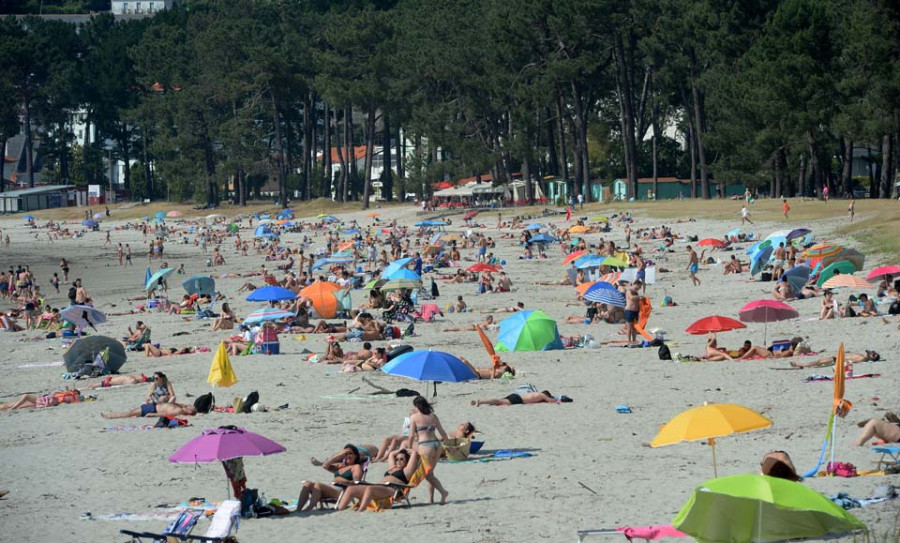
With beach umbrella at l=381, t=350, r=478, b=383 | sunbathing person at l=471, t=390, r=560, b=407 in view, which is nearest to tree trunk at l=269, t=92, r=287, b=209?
sunbathing person at l=471, t=390, r=560, b=407

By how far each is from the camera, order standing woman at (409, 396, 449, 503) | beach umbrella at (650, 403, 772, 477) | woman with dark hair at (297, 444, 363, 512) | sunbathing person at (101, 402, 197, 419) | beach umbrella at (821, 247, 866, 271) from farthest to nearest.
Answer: beach umbrella at (821, 247, 866, 271)
sunbathing person at (101, 402, 197, 419)
standing woman at (409, 396, 449, 503)
woman with dark hair at (297, 444, 363, 512)
beach umbrella at (650, 403, 772, 477)

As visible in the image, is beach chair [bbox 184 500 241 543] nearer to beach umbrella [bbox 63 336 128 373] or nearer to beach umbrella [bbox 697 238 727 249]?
beach umbrella [bbox 63 336 128 373]

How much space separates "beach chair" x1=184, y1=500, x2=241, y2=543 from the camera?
9.14m

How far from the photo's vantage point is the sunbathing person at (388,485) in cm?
1089

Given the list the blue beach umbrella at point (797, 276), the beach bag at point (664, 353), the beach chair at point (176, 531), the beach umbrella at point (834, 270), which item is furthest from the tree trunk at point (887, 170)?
the beach chair at point (176, 531)

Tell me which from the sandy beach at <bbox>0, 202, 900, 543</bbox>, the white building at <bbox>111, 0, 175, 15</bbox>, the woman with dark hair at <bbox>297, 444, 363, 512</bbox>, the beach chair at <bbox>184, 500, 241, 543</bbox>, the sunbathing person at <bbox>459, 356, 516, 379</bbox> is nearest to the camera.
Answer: the beach chair at <bbox>184, 500, 241, 543</bbox>

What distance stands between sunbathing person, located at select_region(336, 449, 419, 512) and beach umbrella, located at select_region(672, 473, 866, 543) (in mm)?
3693

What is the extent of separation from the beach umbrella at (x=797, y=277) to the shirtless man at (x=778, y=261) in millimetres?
3745

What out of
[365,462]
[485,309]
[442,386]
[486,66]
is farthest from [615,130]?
[365,462]

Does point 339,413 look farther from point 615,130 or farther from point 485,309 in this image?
point 615,130

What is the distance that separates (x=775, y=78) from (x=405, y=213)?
25053 mm

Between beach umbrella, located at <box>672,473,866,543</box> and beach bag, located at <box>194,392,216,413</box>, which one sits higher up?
beach umbrella, located at <box>672,473,866,543</box>

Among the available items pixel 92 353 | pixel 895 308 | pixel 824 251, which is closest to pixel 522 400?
pixel 92 353

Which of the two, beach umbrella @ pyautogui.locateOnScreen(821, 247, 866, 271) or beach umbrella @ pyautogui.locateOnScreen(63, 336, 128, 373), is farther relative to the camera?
beach umbrella @ pyautogui.locateOnScreen(821, 247, 866, 271)
